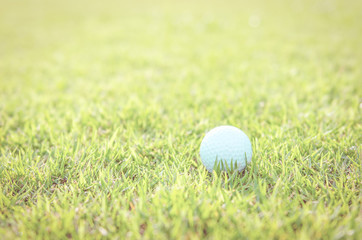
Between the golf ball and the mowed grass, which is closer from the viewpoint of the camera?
the mowed grass

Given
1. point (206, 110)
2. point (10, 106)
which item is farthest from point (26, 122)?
point (206, 110)

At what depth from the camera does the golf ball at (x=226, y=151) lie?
171 centimetres

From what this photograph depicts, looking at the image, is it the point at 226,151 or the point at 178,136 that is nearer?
→ the point at 226,151

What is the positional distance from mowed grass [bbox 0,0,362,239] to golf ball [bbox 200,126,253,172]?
0.27 feet

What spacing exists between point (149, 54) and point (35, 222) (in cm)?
400

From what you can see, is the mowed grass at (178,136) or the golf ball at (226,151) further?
the golf ball at (226,151)

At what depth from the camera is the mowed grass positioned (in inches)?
52.9

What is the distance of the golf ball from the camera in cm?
171

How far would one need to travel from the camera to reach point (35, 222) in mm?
1348

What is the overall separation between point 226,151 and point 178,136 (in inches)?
24.3

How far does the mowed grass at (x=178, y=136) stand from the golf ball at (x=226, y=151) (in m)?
0.08

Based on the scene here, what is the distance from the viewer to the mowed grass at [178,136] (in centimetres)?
134

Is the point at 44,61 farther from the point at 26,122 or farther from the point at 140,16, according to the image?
the point at 140,16

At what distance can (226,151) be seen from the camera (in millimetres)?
1712
